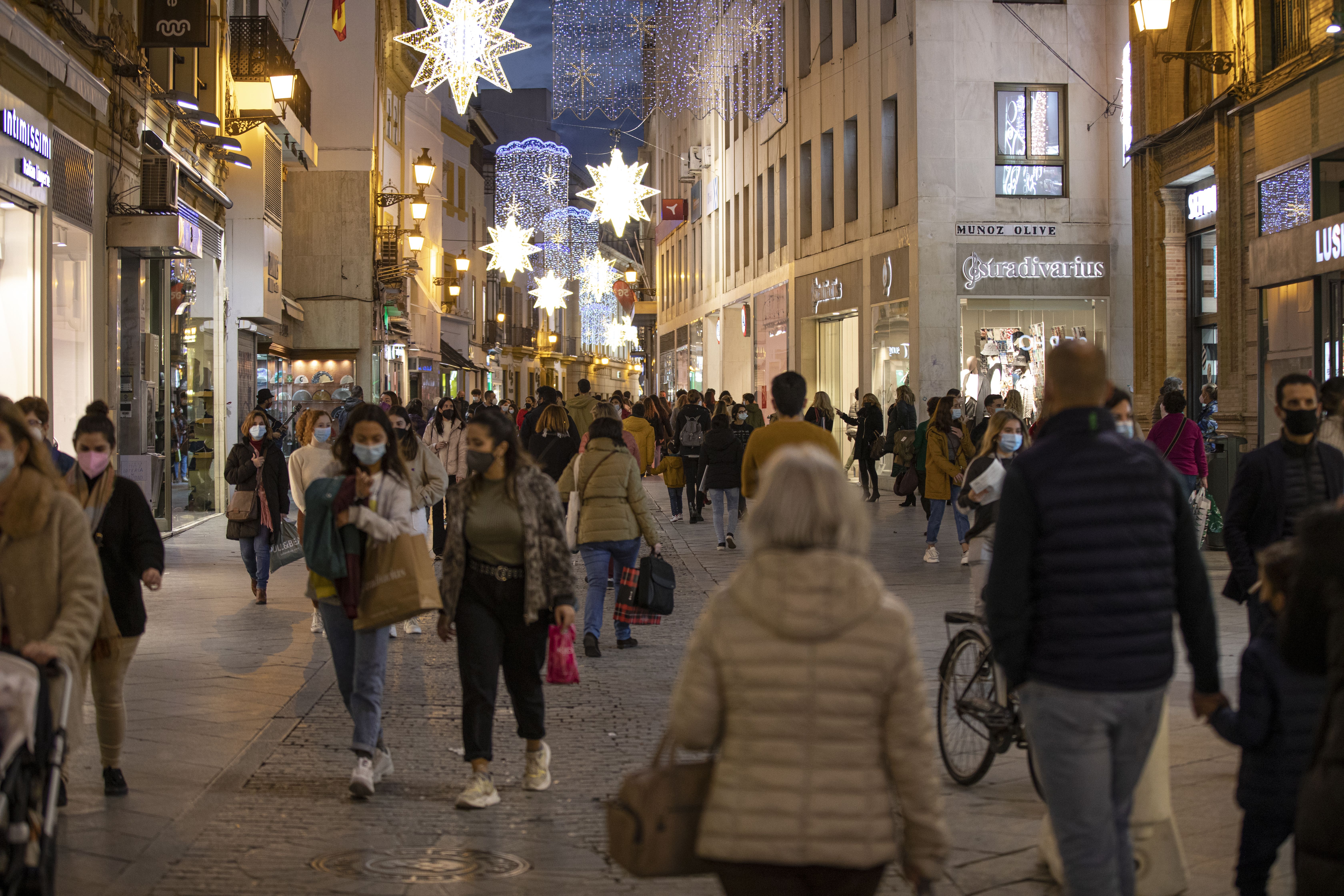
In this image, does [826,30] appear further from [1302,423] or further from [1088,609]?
[1088,609]

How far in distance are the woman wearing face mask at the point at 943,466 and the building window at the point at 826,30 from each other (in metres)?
17.8

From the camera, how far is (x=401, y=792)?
674 cm

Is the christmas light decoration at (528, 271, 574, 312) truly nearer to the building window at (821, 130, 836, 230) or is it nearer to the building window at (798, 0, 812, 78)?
the building window at (798, 0, 812, 78)

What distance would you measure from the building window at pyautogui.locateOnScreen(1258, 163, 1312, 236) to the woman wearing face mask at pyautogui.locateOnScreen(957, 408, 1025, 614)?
801 cm

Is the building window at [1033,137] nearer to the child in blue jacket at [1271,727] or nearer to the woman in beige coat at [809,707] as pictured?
the child in blue jacket at [1271,727]

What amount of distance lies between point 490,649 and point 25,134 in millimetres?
8988

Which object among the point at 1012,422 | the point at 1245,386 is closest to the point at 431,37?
the point at 1245,386

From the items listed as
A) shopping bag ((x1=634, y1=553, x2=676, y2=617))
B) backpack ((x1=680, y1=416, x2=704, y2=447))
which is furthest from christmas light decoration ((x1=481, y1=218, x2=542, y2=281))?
shopping bag ((x1=634, y1=553, x2=676, y2=617))

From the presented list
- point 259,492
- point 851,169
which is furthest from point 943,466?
point 851,169

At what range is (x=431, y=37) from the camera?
76.2ft

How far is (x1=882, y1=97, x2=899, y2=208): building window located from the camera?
27922 millimetres

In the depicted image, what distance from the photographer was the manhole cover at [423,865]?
549cm

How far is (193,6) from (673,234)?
4243 cm

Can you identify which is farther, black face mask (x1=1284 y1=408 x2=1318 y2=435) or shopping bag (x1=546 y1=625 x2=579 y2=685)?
shopping bag (x1=546 y1=625 x2=579 y2=685)
